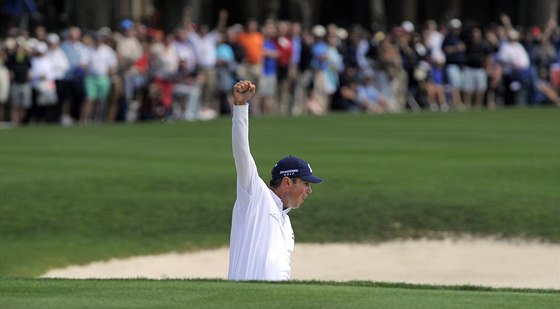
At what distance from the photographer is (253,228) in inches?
372

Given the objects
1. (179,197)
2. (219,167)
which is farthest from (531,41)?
(179,197)

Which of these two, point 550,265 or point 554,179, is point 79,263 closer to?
point 550,265

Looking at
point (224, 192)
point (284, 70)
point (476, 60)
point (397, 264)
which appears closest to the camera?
point (397, 264)

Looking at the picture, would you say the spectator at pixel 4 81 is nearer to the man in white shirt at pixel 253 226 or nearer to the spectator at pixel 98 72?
the spectator at pixel 98 72

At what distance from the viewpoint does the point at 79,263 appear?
16.1 m

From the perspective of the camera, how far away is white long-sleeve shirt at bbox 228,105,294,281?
368 inches

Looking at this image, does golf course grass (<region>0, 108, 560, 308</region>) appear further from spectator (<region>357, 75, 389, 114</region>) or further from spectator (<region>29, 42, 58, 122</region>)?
spectator (<region>357, 75, 389, 114</region>)

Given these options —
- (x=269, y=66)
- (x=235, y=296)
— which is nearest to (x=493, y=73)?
(x=269, y=66)

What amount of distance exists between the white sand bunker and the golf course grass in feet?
0.96

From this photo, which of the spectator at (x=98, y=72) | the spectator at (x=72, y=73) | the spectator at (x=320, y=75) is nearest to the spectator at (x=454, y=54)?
the spectator at (x=320, y=75)

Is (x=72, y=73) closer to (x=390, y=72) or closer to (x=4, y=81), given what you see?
(x=4, y=81)

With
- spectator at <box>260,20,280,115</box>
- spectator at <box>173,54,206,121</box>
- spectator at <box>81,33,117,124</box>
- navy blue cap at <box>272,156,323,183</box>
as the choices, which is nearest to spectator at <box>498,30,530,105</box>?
spectator at <box>260,20,280,115</box>

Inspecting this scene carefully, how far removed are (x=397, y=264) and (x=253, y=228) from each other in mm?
7138

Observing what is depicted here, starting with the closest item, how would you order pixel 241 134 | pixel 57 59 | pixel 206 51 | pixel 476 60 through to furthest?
pixel 241 134, pixel 57 59, pixel 206 51, pixel 476 60
